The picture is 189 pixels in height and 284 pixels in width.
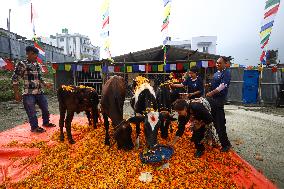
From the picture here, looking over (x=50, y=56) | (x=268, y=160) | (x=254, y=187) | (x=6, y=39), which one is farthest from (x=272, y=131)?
(x=50, y=56)

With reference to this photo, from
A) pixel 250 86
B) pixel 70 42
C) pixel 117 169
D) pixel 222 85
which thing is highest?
pixel 70 42

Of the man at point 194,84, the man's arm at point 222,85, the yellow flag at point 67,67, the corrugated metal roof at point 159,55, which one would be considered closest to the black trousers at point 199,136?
the man's arm at point 222,85

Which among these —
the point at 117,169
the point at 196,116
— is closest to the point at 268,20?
the point at 196,116

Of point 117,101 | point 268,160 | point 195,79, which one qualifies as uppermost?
point 195,79

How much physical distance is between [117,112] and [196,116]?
203cm

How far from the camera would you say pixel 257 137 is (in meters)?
7.71

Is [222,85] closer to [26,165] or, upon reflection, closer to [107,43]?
[26,165]

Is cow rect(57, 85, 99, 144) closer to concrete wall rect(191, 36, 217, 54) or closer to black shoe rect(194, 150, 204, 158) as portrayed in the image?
black shoe rect(194, 150, 204, 158)

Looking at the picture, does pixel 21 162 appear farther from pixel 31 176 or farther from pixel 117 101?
pixel 117 101

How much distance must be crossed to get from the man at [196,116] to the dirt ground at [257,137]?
1578mm

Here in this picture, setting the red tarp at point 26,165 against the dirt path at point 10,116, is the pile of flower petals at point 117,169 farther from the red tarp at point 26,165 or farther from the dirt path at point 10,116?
the dirt path at point 10,116

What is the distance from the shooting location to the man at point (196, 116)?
16.3 feet

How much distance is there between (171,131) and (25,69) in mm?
5187

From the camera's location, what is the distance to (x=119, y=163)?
4840 millimetres
